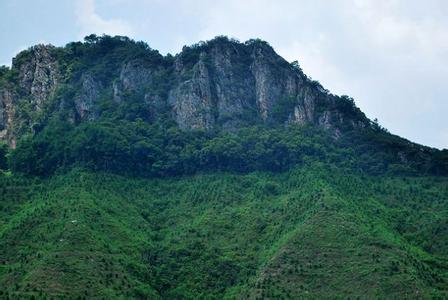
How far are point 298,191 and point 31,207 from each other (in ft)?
131

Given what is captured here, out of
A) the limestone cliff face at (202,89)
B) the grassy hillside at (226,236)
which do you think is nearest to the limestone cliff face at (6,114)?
the limestone cliff face at (202,89)

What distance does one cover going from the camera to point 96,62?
167625mm

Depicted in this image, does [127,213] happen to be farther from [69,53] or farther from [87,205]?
[69,53]

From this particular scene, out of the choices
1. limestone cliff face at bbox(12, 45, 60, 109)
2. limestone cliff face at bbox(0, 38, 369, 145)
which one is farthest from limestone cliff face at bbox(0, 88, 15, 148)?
limestone cliff face at bbox(12, 45, 60, 109)

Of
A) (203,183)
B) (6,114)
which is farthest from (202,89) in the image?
(6,114)

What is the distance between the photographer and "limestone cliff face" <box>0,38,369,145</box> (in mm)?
152875

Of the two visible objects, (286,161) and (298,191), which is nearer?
(298,191)

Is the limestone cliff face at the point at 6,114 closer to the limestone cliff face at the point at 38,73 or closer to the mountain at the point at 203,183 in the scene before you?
the mountain at the point at 203,183

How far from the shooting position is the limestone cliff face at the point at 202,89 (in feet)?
502

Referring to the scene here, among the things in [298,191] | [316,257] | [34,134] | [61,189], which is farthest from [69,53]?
[316,257]

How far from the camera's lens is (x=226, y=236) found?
114m

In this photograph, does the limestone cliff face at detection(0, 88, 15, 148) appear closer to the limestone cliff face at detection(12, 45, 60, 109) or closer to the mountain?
the mountain

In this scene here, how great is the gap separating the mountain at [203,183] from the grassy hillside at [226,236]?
0.26m

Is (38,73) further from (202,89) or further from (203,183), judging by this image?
(203,183)
